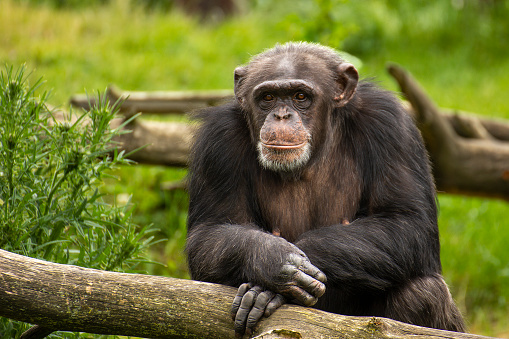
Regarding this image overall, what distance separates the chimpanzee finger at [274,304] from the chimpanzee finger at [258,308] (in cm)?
2

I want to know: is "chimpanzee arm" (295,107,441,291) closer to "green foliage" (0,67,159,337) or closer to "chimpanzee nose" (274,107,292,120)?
"chimpanzee nose" (274,107,292,120)

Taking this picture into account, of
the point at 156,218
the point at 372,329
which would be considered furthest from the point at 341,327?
the point at 156,218

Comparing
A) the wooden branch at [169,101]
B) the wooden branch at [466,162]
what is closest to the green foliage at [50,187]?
the wooden branch at [169,101]

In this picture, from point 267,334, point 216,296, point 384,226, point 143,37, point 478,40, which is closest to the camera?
point 267,334

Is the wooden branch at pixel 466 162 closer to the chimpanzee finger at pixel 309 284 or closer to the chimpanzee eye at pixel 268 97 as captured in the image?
the chimpanzee eye at pixel 268 97

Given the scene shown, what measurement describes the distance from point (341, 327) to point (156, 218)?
543 cm

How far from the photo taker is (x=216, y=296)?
3391 millimetres

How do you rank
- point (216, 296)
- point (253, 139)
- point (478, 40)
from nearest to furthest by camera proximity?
point (216, 296) → point (253, 139) → point (478, 40)

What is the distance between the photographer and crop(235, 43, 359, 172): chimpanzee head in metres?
4.25

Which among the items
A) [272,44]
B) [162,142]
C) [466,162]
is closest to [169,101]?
[162,142]

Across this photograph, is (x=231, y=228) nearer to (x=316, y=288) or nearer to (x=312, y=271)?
(x=312, y=271)

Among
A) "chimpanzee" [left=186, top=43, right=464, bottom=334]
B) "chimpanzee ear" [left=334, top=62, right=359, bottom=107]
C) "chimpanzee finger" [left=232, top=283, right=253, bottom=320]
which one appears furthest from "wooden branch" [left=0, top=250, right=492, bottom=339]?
"chimpanzee ear" [left=334, top=62, right=359, bottom=107]

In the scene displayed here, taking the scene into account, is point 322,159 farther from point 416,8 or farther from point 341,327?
point 416,8

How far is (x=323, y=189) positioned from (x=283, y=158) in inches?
20.9
